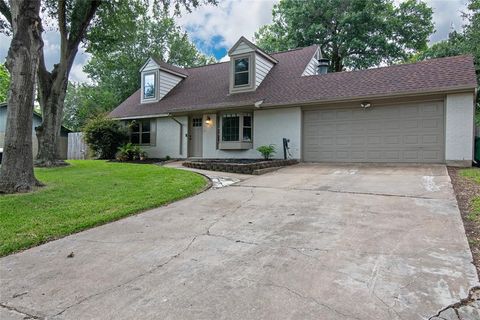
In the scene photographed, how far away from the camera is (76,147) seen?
19.5 meters

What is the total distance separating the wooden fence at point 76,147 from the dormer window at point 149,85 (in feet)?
16.5

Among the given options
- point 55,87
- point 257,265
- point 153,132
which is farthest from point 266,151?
point 257,265

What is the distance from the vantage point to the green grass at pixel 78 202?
14.9ft

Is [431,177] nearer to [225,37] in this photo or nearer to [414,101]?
[414,101]

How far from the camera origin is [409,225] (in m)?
4.25

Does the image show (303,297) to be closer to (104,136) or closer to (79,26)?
(79,26)

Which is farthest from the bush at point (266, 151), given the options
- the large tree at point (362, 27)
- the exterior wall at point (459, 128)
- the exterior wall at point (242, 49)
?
the large tree at point (362, 27)

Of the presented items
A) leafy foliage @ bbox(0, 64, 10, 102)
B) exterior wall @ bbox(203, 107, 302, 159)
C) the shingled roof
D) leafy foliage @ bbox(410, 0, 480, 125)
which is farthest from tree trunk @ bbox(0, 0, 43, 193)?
leafy foliage @ bbox(0, 64, 10, 102)

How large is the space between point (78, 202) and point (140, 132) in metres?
11.2

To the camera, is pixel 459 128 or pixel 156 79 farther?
pixel 156 79

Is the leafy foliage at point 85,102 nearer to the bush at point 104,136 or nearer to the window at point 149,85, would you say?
the window at point 149,85

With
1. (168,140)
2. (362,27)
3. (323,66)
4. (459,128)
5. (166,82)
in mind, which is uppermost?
(362,27)

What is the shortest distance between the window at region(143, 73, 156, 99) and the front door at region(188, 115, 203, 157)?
350 cm

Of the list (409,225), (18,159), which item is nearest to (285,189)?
(409,225)
